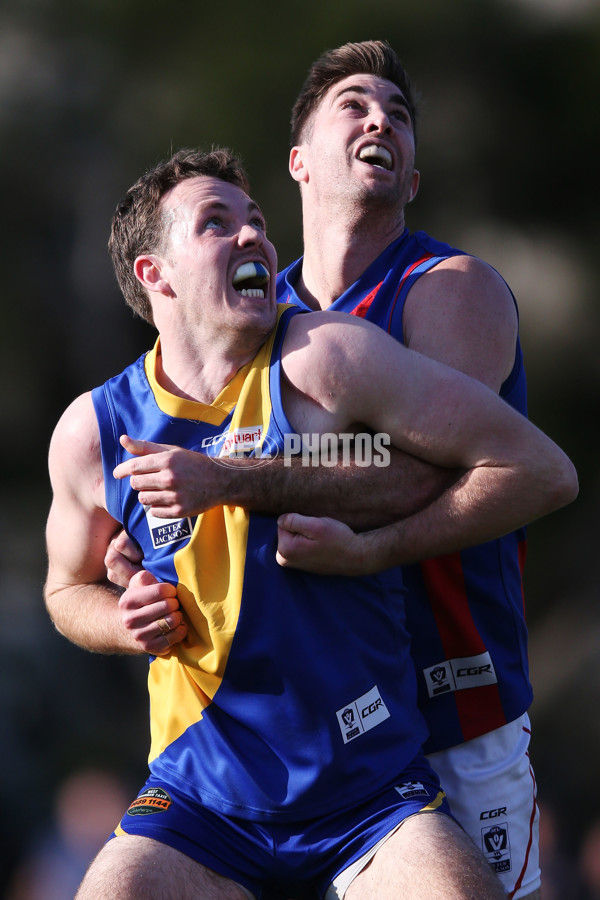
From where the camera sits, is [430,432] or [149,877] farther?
[430,432]

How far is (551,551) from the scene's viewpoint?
4770 mm

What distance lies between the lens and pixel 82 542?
8.04 feet

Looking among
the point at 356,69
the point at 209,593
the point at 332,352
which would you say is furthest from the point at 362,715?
the point at 356,69

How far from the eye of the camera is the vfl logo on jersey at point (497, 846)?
2.58 meters

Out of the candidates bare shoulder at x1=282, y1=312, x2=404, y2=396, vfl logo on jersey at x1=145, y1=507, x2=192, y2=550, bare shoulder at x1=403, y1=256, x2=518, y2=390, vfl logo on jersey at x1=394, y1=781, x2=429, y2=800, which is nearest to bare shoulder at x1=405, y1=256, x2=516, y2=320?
bare shoulder at x1=403, y1=256, x2=518, y2=390

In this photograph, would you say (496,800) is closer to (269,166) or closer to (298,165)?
(298,165)

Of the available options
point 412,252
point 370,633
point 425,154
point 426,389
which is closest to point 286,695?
point 370,633

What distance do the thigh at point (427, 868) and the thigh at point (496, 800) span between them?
2.17 ft

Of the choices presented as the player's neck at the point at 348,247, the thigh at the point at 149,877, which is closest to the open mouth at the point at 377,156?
the player's neck at the point at 348,247

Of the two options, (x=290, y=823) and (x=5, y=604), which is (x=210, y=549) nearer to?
→ (x=290, y=823)

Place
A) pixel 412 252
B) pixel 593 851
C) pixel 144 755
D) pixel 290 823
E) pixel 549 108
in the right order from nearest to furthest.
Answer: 1. pixel 290 823
2. pixel 412 252
3. pixel 593 851
4. pixel 144 755
5. pixel 549 108

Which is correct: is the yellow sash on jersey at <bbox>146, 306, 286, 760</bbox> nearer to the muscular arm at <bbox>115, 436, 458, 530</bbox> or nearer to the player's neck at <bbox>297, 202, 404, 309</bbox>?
the muscular arm at <bbox>115, 436, 458, 530</bbox>

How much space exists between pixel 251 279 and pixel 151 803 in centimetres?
122

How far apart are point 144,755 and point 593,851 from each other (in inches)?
79.1
